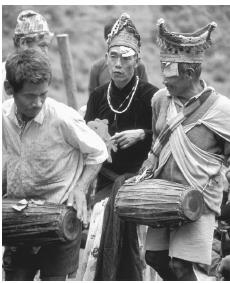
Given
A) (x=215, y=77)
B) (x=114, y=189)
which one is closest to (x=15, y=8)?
(x=215, y=77)

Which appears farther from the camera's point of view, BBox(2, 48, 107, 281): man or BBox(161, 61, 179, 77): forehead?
BBox(161, 61, 179, 77): forehead

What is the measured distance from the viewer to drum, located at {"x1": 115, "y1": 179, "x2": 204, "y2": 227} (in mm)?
7344

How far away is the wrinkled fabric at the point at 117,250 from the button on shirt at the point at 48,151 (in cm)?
77

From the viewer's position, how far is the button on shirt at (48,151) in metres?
7.34

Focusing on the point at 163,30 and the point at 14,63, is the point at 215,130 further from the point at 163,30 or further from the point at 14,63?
the point at 14,63

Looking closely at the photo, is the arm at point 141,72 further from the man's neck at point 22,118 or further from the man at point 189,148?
the man's neck at point 22,118

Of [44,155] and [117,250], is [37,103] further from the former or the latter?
[117,250]

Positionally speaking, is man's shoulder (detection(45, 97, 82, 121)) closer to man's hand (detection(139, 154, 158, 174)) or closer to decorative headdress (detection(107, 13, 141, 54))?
man's hand (detection(139, 154, 158, 174))

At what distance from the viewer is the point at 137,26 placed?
54.6 ft

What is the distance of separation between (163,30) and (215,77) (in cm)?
860

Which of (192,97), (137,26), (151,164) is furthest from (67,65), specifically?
(137,26)

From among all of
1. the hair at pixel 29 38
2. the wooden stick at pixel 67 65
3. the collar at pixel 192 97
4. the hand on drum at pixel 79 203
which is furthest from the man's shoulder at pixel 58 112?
the wooden stick at pixel 67 65

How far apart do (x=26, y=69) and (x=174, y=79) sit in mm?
1060

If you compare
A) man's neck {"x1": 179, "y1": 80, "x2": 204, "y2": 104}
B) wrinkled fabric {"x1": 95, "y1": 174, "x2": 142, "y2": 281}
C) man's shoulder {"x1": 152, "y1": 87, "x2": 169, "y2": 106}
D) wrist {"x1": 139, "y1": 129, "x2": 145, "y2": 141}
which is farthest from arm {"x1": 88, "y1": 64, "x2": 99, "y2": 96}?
man's neck {"x1": 179, "y1": 80, "x2": 204, "y2": 104}
